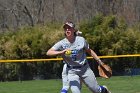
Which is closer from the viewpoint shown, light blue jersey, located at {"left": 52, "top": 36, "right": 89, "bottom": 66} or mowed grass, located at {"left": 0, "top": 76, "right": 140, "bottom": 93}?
light blue jersey, located at {"left": 52, "top": 36, "right": 89, "bottom": 66}

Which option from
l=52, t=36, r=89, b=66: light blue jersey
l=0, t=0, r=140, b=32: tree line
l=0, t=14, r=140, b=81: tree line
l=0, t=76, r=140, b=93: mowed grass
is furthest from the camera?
l=0, t=0, r=140, b=32: tree line

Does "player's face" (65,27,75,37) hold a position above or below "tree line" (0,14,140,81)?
above

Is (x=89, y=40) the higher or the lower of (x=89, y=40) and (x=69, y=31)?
the lower

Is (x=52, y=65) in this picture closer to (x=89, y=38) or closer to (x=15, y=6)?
(x=89, y=38)

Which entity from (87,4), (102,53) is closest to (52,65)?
(102,53)

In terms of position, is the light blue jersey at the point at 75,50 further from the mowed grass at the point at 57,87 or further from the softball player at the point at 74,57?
the mowed grass at the point at 57,87

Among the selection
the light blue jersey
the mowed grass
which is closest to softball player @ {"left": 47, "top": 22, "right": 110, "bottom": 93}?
the light blue jersey

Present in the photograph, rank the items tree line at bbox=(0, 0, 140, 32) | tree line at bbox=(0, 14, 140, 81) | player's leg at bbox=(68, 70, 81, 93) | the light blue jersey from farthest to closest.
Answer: tree line at bbox=(0, 0, 140, 32)
tree line at bbox=(0, 14, 140, 81)
the light blue jersey
player's leg at bbox=(68, 70, 81, 93)

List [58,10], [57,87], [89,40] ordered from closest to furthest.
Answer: [57,87], [89,40], [58,10]

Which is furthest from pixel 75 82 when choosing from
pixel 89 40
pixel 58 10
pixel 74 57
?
pixel 58 10

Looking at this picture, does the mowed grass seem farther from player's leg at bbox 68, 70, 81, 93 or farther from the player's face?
the player's face

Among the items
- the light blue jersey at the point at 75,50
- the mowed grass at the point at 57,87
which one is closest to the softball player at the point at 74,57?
the light blue jersey at the point at 75,50

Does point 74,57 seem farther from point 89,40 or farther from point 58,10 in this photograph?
point 58,10

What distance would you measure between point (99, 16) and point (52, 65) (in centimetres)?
954
